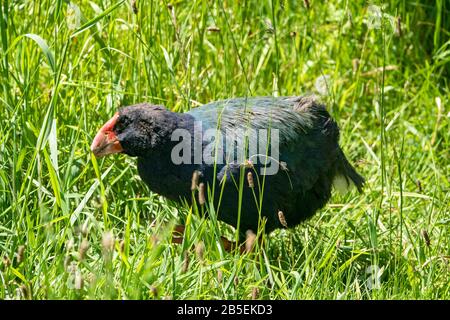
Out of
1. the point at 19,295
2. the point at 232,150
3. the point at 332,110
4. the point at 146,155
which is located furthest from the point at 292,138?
the point at 19,295

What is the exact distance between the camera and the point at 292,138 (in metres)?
3.42

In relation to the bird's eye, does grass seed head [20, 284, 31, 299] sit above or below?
below

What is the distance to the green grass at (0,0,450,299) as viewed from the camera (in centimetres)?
291

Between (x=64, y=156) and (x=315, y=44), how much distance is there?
5.06 ft

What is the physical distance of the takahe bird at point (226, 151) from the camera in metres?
3.25

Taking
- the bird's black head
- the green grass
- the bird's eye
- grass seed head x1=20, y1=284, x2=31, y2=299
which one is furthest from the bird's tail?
grass seed head x1=20, y1=284, x2=31, y2=299

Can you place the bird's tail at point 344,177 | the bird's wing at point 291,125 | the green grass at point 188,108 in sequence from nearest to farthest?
1. the green grass at point 188,108
2. the bird's wing at point 291,125
3. the bird's tail at point 344,177

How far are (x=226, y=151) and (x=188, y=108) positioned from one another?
22.4 inches

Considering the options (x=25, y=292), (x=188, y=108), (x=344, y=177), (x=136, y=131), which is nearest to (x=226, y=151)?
(x=136, y=131)

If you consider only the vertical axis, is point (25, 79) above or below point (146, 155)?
above

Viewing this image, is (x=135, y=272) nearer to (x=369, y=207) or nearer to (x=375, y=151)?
(x=369, y=207)

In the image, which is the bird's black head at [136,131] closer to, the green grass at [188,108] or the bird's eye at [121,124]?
the bird's eye at [121,124]

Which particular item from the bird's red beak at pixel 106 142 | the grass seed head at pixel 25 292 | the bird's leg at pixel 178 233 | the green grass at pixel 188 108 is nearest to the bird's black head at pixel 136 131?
the bird's red beak at pixel 106 142

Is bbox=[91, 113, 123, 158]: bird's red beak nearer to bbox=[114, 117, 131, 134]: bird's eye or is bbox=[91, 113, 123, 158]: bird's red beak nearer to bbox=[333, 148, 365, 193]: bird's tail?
bbox=[114, 117, 131, 134]: bird's eye
